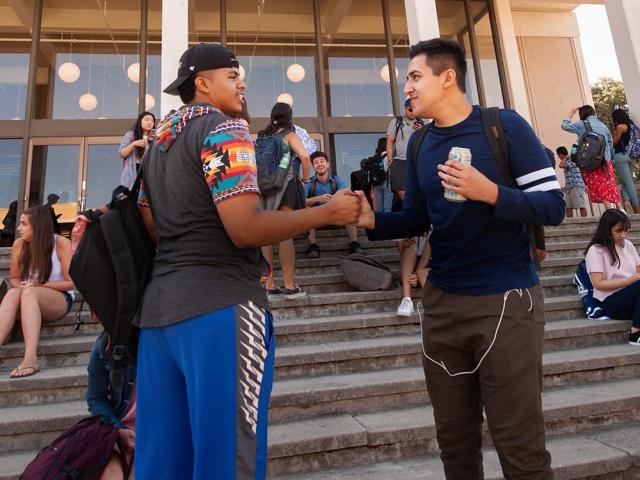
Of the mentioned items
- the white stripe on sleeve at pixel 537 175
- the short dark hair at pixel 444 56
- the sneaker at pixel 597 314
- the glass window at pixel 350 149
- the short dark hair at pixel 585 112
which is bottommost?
the sneaker at pixel 597 314

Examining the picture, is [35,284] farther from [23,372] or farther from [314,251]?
[314,251]

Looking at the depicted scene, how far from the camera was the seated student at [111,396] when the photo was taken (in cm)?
249

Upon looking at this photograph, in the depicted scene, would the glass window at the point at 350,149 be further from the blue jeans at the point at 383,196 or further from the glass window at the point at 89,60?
the glass window at the point at 89,60

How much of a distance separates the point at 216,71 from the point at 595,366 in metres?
3.93

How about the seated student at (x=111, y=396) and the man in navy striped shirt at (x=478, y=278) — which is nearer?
the man in navy striped shirt at (x=478, y=278)

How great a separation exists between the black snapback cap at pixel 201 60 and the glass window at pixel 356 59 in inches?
366

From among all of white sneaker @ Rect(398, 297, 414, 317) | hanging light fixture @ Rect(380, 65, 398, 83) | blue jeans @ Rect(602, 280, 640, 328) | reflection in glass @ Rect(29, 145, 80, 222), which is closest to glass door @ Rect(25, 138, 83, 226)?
reflection in glass @ Rect(29, 145, 80, 222)

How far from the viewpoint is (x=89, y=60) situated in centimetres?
1032

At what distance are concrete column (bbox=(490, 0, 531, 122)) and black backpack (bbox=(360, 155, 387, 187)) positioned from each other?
6.28m

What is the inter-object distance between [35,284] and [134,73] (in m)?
7.43

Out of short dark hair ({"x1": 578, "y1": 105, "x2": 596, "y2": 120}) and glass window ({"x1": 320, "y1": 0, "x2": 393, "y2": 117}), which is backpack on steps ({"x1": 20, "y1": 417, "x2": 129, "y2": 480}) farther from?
glass window ({"x1": 320, "y1": 0, "x2": 393, "y2": 117})

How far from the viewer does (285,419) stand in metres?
3.32

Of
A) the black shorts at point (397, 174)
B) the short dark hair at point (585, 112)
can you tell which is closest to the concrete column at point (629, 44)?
the short dark hair at point (585, 112)

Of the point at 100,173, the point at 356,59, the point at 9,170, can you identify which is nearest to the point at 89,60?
the point at 100,173
